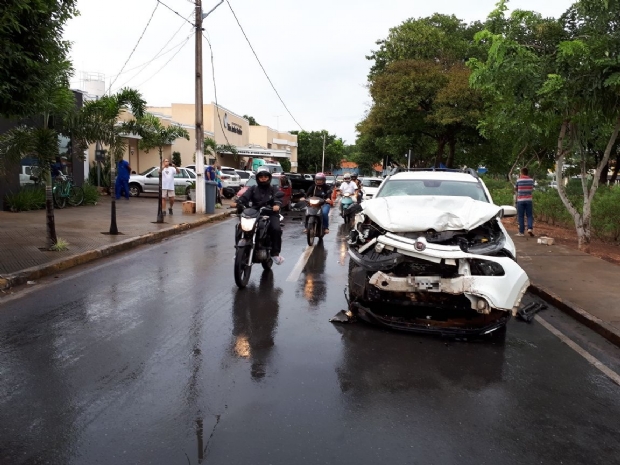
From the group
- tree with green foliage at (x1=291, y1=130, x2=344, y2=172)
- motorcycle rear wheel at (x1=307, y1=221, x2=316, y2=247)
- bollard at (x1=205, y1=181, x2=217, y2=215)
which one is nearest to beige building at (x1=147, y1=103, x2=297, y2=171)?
bollard at (x1=205, y1=181, x2=217, y2=215)

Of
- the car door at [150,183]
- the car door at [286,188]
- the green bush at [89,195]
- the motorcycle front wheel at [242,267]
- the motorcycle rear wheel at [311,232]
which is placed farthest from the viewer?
the car door at [150,183]

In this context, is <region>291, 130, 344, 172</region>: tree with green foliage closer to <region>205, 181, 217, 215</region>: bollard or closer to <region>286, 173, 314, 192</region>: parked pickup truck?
<region>286, 173, 314, 192</region>: parked pickup truck

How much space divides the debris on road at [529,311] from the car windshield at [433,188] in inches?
62.6

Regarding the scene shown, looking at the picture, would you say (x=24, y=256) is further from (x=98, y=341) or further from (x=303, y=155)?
(x=303, y=155)

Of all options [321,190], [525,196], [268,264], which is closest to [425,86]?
[525,196]

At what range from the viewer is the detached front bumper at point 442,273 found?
5367 mm

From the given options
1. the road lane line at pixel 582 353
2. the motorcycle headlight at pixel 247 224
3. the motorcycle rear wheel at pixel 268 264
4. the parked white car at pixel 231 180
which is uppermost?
the parked white car at pixel 231 180

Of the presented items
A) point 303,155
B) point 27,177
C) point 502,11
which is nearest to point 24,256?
point 27,177

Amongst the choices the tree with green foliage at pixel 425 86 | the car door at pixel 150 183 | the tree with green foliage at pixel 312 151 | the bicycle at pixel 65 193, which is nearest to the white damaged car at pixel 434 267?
the bicycle at pixel 65 193

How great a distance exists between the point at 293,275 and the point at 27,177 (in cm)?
1303

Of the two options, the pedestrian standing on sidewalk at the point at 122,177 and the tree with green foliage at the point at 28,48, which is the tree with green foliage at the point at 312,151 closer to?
the pedestrian standing on sidewalk at the point at 122,177

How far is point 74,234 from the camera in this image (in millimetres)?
12227

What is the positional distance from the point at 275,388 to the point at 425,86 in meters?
25.3

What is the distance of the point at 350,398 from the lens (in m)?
4.17
